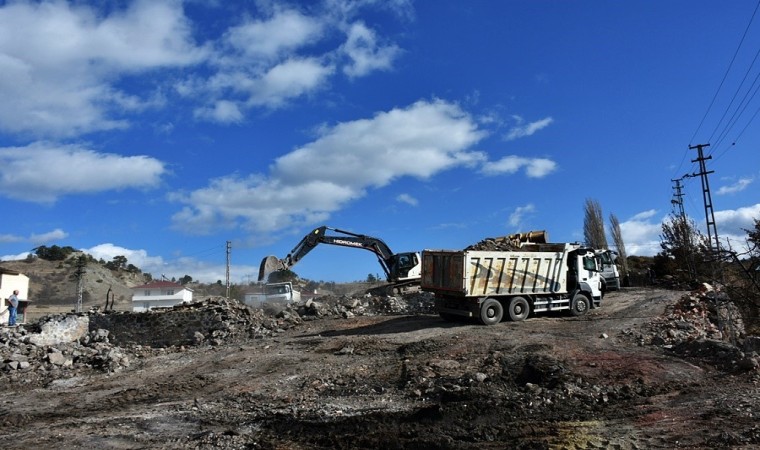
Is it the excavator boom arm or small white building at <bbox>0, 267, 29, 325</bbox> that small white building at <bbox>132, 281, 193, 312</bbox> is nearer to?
small white building at <bbox>0, 267, 29, 325</bbox>

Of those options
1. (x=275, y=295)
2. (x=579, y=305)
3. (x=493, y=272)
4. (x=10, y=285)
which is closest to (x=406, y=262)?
(x=275, y=295)

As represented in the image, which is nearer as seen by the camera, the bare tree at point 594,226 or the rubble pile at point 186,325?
the rubble pile at point 186,325

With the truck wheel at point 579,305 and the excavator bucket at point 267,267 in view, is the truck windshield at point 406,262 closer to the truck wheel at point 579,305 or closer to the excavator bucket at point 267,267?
the excavator bucket at point 267,267

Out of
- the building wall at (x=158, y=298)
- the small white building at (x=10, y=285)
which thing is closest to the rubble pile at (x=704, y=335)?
the small white building at (x=10, y=285)

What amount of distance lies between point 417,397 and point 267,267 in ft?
46.7

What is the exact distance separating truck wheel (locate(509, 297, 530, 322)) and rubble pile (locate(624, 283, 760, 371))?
354cm

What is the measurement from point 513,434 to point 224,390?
6446 mm

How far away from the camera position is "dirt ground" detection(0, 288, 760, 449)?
7863 millimetres

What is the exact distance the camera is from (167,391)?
38.4 ft

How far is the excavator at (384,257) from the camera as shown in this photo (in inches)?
1028

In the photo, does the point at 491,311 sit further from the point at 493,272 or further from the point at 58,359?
the point at 58,359

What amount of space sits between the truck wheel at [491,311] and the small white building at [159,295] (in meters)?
38.9

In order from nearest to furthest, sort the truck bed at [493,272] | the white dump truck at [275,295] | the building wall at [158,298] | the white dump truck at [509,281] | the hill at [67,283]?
the truck bed at [493,272] → the white dump truck at [509,281] → the white dump truck at [275,295] → the building wall at [158,298] → the hill at [67,283]

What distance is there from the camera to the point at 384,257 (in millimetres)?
28422
